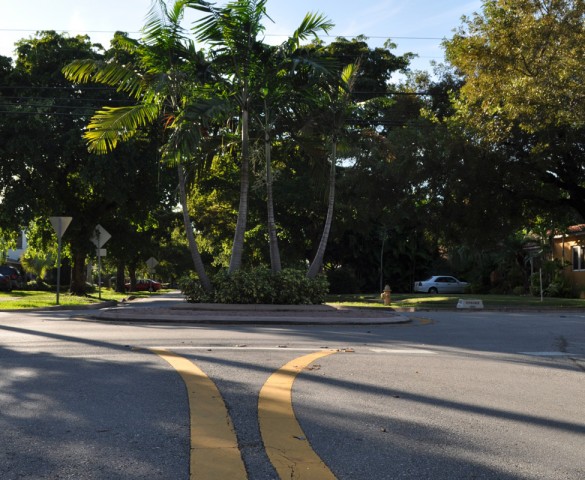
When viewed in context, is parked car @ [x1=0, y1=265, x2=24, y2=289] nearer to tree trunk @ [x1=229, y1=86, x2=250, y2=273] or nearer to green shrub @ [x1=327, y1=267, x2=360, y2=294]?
green shrub @ [x1=327, y1=267, x2=360, y2=294]

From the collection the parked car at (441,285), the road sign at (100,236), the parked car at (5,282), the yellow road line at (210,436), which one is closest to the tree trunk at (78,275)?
the road sign at (100,236)

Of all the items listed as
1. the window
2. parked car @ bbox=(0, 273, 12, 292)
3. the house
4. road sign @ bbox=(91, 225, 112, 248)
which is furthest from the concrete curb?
parked car @ bbox=(0, 273, 12, 292)

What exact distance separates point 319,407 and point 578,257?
Result: 37.0 metres

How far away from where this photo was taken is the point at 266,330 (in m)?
12.4

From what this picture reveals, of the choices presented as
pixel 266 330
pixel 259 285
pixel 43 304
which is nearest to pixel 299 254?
pixel 43 304

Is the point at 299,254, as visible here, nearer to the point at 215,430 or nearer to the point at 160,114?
the point at 160,114

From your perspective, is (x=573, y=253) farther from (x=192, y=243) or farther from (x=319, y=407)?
(x=319, y=407)

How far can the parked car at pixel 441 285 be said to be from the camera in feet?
156

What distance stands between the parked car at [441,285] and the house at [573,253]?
8.82 m

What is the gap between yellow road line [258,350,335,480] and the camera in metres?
3.67

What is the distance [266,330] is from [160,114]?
9.30 m

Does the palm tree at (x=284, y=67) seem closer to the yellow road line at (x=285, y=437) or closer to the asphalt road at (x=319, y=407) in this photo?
the asphalt road at (x=319, y=407)

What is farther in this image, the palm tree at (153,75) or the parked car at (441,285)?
the parked car at (441,285)

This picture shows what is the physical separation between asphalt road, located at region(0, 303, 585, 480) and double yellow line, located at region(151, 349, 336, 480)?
6 cm
